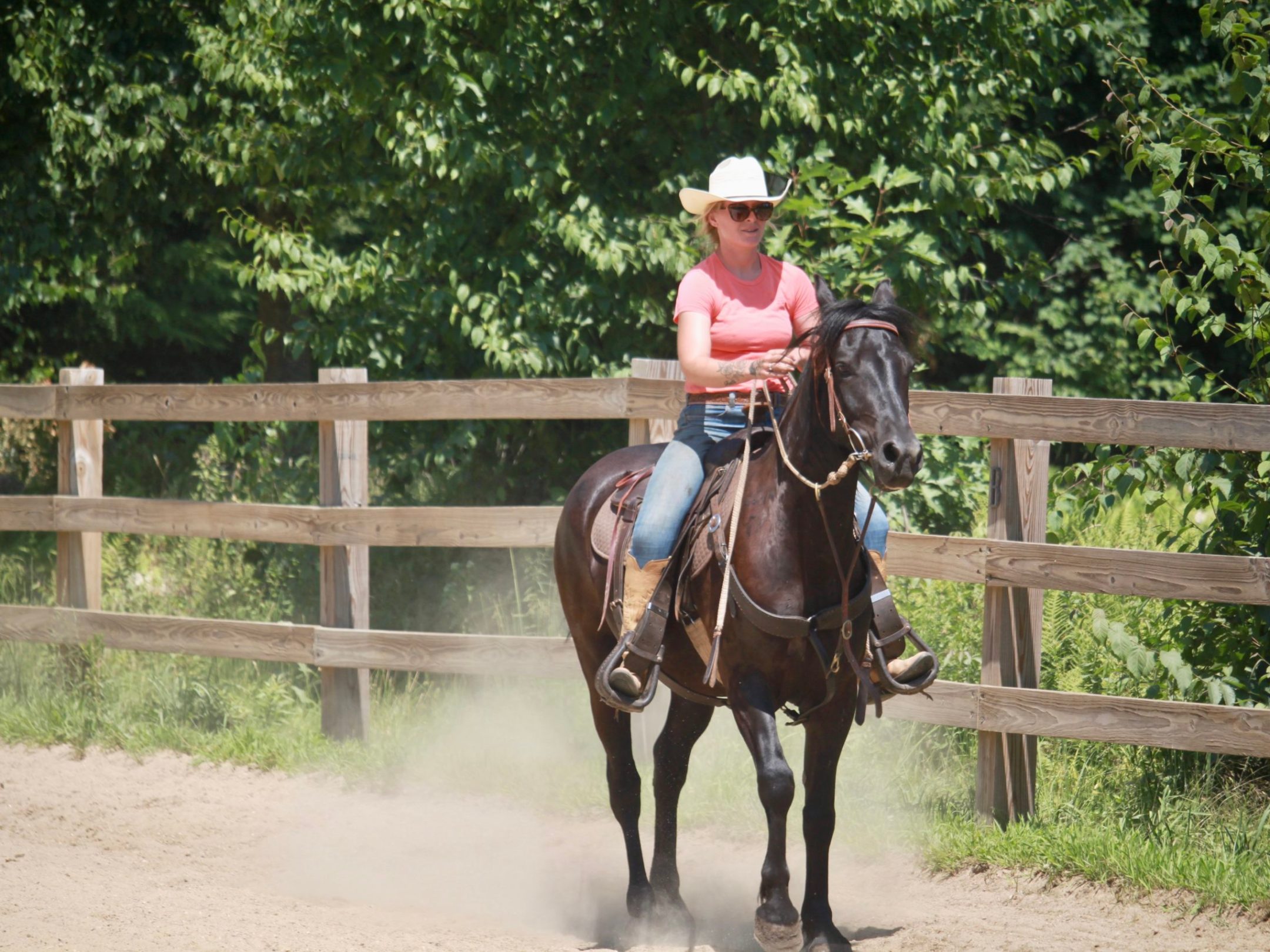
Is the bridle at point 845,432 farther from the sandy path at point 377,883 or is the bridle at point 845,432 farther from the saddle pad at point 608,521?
the sandy path at point 377,883

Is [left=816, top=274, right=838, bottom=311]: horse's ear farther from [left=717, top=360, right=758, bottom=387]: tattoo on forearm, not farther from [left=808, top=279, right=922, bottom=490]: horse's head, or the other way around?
[left=717, top=360, right=758, bottom=387]: tattoo on forearm

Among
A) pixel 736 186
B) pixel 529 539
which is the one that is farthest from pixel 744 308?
pixel 529 539

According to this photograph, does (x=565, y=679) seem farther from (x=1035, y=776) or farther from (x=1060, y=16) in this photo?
(x=1060, y=16)

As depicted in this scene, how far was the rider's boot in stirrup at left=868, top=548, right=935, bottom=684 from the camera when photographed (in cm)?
460

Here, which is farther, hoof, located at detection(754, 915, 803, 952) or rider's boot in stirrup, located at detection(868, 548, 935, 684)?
rider's boot in stirrup, located at detection(868, 548, 935, 684)

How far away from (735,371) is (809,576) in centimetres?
75

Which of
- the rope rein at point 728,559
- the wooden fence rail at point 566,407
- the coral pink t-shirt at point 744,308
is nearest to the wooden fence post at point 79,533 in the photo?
the wooden fence rail at point 566,407

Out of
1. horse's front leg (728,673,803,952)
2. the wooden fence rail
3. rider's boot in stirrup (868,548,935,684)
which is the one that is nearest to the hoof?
horse's front leg (728,673,803,952)

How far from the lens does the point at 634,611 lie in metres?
4.79

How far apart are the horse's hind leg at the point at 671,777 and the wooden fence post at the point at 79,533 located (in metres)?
4.80

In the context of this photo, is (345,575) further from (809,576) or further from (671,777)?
(809,576)

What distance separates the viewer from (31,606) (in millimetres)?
8547

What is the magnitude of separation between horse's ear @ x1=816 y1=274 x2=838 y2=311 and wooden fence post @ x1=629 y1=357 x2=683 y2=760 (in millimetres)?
2408

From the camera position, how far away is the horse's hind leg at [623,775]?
5309 millimetres
